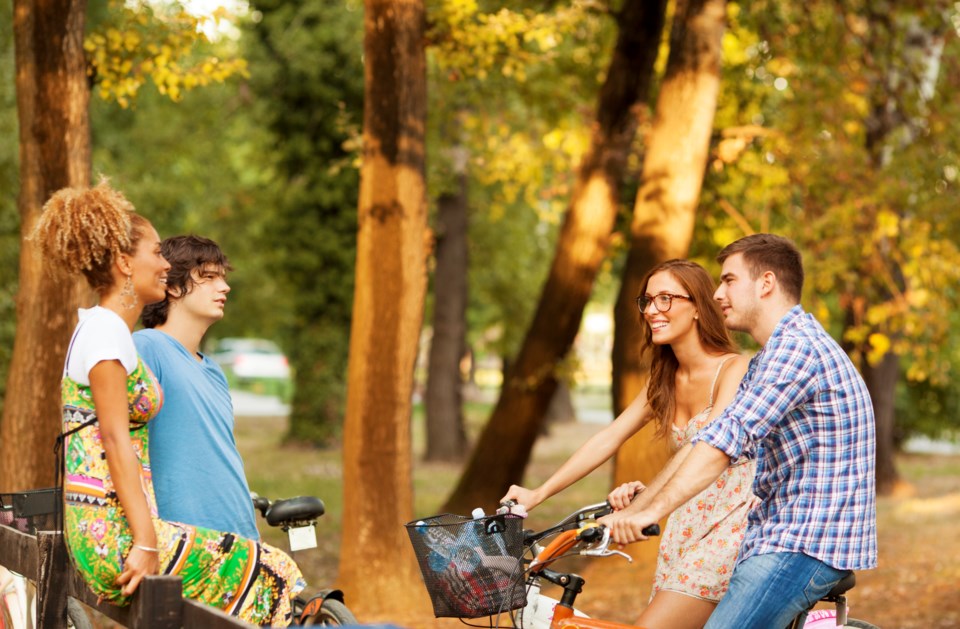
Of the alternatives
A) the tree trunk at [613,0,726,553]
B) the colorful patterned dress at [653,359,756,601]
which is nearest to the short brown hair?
the colorful patterned dress at [653,359,756,601]

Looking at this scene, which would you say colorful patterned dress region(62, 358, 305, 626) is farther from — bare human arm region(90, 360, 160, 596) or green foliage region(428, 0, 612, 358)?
green foliage region(428, 0, 612, 358)

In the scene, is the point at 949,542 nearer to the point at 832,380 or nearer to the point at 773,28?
Answer: the point at 773,28

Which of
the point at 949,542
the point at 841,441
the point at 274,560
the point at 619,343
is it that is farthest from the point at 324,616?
the point at 949,542

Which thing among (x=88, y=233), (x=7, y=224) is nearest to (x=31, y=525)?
(x=88, y=233)

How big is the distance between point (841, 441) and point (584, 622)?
989 mm

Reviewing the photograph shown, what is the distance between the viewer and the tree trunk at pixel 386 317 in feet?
30.1

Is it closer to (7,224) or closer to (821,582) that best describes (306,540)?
(821,582)

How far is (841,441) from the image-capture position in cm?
371

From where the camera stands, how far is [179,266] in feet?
14.5

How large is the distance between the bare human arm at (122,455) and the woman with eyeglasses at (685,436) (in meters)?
1.20

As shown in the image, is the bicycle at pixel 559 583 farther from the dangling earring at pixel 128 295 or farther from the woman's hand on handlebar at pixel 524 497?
the dangling earring at pixel 128 295

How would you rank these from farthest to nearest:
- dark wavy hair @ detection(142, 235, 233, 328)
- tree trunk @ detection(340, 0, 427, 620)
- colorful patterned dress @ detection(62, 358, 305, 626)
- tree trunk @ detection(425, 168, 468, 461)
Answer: tree trunk @ detection(425, 168, 468, 461)
tree trunk @ detection(340, 0, 427, 620)
dark wavy hair @ detection(142, 235, 233, 328)
colorful patterned dress @ detection(62, 358, 305, 626)

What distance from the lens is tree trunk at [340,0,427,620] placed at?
30.1 feet

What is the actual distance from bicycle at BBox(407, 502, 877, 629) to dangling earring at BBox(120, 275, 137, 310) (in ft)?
3.74
